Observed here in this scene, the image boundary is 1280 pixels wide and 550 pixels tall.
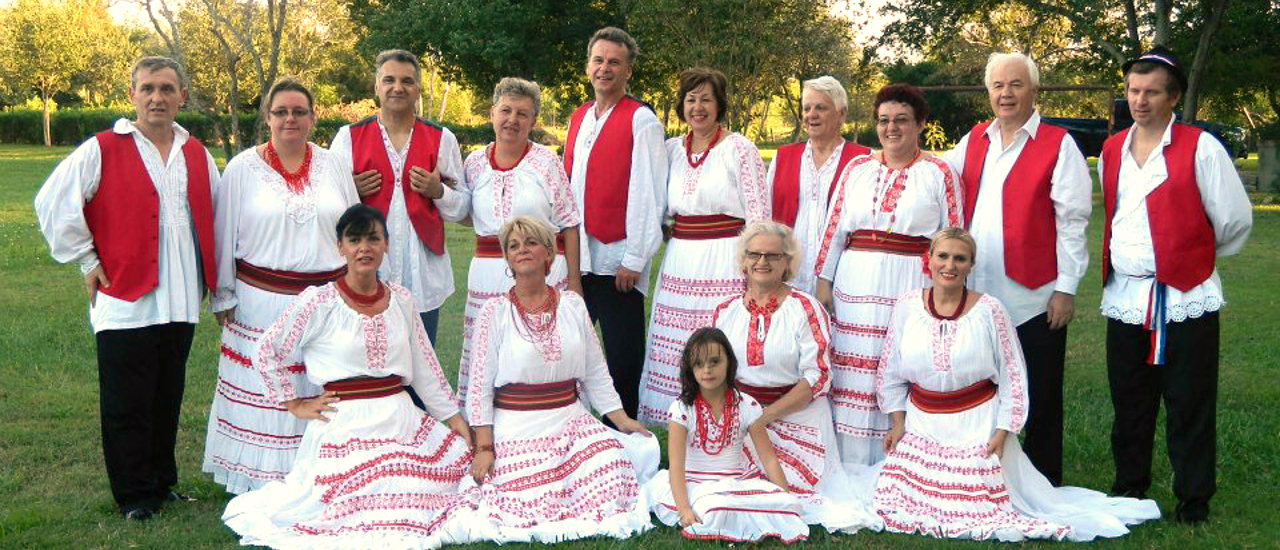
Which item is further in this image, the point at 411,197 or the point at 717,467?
the point at 411,197

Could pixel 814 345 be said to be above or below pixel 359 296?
below

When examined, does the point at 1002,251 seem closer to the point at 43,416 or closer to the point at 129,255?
the point at 129,255

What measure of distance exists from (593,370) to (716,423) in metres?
0.60

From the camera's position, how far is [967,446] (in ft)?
15.6

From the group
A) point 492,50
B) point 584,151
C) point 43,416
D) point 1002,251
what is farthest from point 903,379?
point 492,50

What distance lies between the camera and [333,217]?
192 inches

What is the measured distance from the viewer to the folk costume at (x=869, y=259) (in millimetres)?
4996

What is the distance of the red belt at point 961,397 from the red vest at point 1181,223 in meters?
0.77

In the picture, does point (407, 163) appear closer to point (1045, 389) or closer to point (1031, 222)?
point (1031, 222)

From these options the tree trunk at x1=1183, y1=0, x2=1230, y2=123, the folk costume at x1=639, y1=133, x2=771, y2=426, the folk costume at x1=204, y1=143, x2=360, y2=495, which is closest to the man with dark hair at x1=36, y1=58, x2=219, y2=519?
the folk costume at x1=204, y1=143, x2=360, y2=495

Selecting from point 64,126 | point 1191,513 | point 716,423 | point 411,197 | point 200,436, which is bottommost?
point 200,436

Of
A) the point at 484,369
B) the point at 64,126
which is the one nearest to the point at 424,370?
the point at 484,369

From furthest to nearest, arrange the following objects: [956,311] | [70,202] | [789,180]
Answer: [789,180]
[956,311]
[70,202]

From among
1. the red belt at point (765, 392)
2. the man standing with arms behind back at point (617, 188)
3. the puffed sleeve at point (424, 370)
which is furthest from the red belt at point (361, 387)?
the red belt at point (765, 392)
